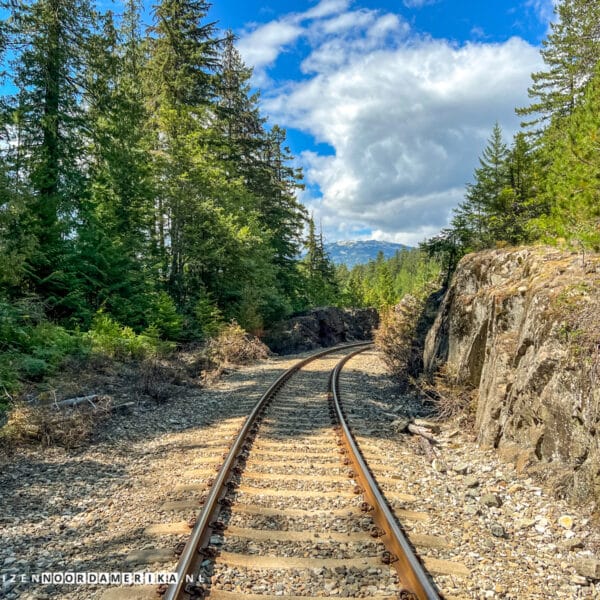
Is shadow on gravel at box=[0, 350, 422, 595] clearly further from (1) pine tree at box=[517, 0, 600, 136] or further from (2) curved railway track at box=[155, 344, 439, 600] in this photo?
(1) pine tree at box=[517, 0, 600, 136]

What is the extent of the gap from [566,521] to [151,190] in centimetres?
1700

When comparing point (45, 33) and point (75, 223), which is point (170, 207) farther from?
point (45, 33)

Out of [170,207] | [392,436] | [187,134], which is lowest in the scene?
[392,436]

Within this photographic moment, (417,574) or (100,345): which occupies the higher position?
(100,345)

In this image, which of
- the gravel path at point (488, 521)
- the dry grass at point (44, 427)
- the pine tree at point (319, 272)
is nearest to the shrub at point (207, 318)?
the dry grass at point (44, 427)

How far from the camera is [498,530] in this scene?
14.0 feet

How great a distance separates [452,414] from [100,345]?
8944mm

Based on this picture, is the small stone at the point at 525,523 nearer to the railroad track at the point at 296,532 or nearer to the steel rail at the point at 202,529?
the railroad track at the point at 296,532

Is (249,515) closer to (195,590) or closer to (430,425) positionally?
(195,590)

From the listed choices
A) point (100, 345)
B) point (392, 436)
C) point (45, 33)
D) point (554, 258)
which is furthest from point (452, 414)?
point (45, 33)

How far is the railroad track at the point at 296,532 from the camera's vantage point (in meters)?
3.26

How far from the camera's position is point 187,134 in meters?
19.8

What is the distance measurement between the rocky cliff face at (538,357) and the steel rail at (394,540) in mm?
2078

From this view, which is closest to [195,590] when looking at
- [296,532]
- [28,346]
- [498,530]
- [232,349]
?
[296,532]
